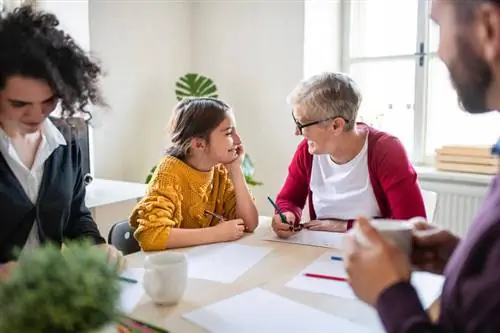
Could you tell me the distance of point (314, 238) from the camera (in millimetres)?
1670

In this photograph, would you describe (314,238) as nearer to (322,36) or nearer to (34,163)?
(34,163)

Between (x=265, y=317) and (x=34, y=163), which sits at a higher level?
(x=34, y=163)

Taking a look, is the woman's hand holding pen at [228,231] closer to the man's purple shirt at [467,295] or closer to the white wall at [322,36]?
the man's purple shirt at [467,295]

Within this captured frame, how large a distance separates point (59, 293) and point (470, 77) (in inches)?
23.6

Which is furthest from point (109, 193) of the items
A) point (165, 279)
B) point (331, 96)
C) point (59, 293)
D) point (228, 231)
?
point (59, 293)

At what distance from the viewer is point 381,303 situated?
0.73m

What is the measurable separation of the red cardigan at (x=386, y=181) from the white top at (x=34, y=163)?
883mm

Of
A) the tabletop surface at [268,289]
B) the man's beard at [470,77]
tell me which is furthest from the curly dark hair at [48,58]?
the man's beard at [470,77]

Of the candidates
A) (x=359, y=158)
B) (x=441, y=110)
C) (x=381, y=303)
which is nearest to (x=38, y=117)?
(x=381, y=303)

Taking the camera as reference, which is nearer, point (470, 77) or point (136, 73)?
point (470, 77)

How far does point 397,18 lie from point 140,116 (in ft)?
5.68

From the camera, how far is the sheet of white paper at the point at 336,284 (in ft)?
3.97

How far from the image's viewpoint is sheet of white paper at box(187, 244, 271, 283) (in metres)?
1.32

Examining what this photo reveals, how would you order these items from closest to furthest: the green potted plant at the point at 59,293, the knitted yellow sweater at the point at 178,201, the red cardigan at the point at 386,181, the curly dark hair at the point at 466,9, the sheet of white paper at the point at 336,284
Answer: the green potted plant at the point at 59,293 → the curly dark hair at the point at 466,9 → the sheet of white paper at the point at 336,284 → the knitted yellow sweater at the point at 178,201 → the red cardigan at the point at 386,181
